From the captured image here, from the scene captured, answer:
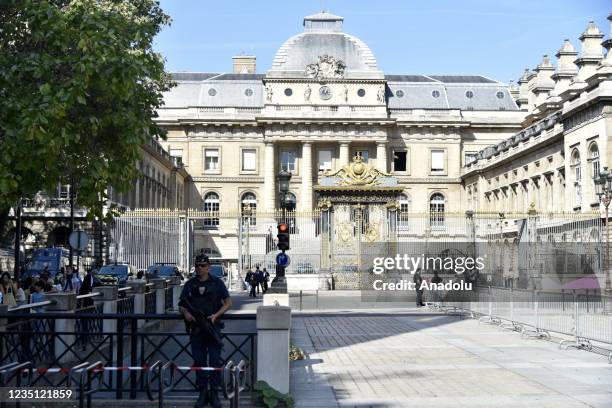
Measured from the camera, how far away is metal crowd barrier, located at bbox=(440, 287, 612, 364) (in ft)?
60.5

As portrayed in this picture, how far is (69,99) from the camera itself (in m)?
16.7

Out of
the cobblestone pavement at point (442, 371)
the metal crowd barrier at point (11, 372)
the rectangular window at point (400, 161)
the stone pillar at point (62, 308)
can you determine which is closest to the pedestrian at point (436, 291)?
the cobblestone pavement at point (442, 371)

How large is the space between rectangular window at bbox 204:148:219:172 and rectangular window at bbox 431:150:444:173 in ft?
62.7

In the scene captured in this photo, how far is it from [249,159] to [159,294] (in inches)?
2233

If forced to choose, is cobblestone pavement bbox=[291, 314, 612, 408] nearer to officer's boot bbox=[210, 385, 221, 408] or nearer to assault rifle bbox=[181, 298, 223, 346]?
officer's boot bbox=[210, 385, 221, 408]

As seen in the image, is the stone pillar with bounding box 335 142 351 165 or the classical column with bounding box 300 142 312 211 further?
the stone pillar with bounding box 335 142 351 165

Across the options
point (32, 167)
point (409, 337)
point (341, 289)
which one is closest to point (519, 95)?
point (341, 289)

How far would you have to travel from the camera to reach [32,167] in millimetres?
16734

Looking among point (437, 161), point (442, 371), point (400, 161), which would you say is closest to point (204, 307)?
point (442, 371)

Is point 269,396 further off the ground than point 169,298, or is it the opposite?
point 169,298

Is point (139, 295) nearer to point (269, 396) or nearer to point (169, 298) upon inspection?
point (169, 298)

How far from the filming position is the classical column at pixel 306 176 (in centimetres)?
7812

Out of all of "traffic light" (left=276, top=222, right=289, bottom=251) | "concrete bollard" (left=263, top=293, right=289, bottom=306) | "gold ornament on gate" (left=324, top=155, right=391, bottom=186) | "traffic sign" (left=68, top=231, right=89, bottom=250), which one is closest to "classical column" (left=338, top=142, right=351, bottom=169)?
"gold ornament on gate" (left=324, top=155, right=391, bottom=186)

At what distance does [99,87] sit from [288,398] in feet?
30.4
